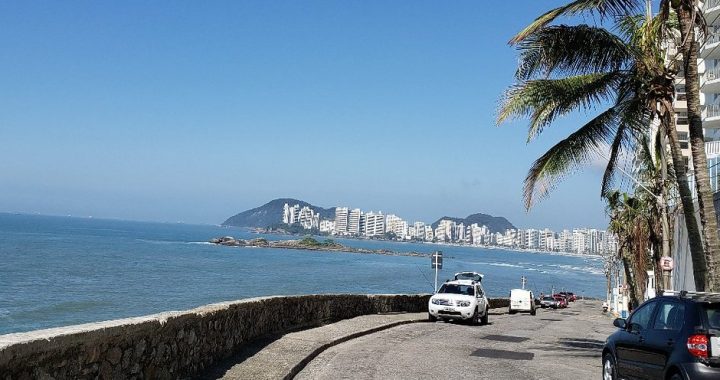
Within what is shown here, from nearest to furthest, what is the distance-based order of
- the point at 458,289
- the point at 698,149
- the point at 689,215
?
the point at 698,149 < the point at 689,215 < the point at 458,289

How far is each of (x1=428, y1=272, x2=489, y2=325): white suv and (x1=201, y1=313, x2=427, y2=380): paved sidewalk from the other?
6287mm

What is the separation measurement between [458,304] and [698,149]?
46.6ft

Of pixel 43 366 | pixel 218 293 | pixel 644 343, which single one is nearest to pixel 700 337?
pixel 644 343

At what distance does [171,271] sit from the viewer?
90.2 metres

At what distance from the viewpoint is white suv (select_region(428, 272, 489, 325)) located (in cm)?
2633

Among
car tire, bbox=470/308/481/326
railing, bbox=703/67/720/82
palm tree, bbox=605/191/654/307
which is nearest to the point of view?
car tire, bbox=470/308/481/326

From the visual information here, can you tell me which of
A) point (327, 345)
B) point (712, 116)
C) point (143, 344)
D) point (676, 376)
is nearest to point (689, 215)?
point (676, 376)

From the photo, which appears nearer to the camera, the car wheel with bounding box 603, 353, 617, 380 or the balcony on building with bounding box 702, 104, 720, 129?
the car wheel with bounding box 603, 353, 617, 380

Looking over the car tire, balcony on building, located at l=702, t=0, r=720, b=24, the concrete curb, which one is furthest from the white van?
the concrete curb

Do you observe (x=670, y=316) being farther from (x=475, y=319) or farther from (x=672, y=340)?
(x=475, y=319)

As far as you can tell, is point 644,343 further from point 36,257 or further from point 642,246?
point 36,257

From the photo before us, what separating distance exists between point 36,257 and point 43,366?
96.5 m

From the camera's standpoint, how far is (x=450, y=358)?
584 inches

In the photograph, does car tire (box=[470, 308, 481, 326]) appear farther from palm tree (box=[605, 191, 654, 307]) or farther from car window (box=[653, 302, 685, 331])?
car window (box=[653, 302, 685, 331])
